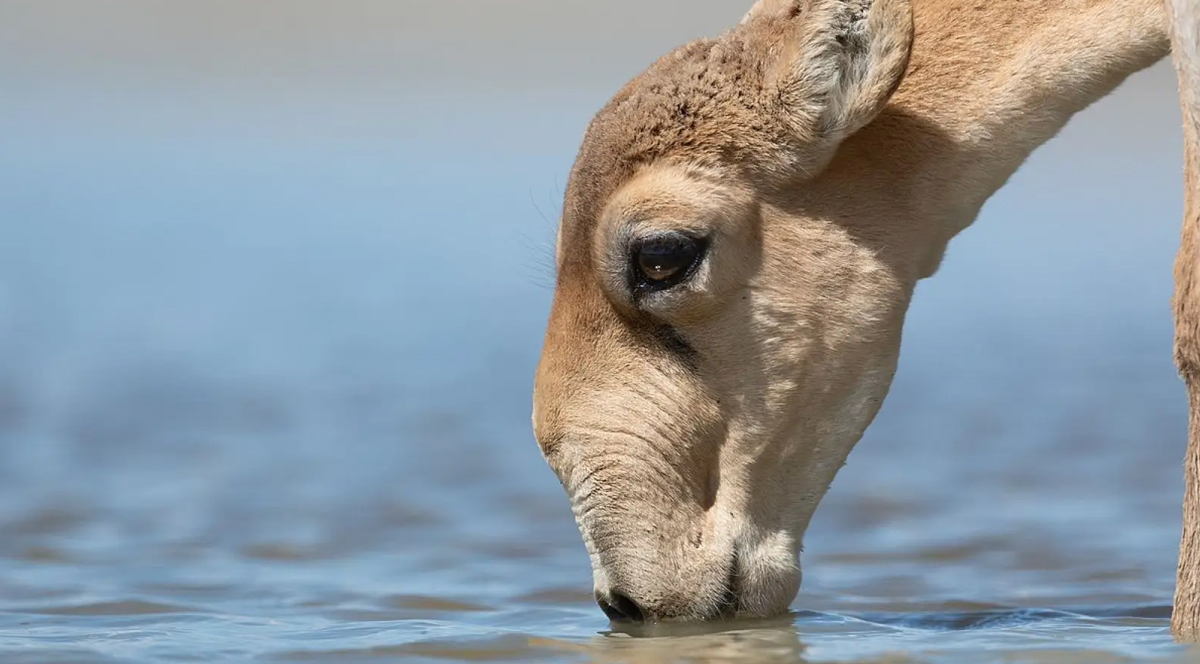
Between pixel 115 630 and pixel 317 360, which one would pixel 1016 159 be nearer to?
pixel 115 630

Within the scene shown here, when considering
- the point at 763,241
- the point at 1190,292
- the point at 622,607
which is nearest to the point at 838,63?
the point at 763,241

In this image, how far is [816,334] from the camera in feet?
22.2

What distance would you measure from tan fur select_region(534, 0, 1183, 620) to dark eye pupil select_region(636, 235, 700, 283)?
50 mm

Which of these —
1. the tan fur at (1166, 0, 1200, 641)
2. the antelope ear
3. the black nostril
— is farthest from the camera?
the black nostril

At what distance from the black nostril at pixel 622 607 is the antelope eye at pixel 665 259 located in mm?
1080

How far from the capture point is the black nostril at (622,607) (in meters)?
6.76

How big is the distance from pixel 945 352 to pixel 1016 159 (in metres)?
9.32

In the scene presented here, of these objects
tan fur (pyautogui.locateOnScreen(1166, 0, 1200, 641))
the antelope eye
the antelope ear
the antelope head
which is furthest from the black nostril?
tan fur (pyautogui.locateOnScreen(1166, 0, 1200, 641))

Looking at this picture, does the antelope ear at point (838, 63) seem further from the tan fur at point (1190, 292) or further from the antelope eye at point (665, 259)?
the tan fur at point (1190, 292)

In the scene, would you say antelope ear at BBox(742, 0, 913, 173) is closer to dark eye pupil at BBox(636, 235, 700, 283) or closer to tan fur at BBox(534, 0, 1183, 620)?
tan fur at BBox(534, 0, 1183, 620)

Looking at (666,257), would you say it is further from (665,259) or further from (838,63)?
(838,63)

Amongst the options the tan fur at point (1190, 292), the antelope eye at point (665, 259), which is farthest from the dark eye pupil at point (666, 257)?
the tan fur at point (1190, 292)

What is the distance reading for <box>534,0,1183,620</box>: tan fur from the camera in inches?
258

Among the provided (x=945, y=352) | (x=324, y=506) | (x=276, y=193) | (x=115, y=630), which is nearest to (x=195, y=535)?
(x=324, y=506)
